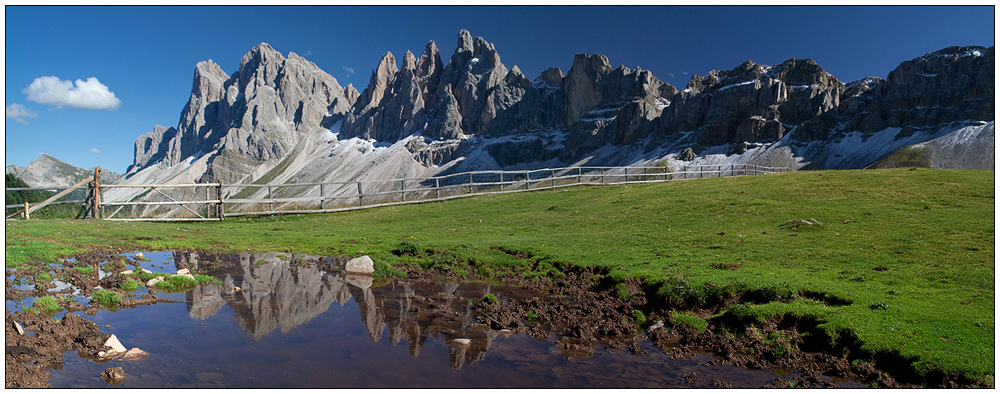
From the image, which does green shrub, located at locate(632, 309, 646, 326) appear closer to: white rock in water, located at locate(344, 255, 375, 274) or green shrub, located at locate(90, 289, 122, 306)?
white rock in water, located at locate(344, 255, 375, 274)

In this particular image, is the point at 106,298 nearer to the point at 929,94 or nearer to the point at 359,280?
the point at 359,280

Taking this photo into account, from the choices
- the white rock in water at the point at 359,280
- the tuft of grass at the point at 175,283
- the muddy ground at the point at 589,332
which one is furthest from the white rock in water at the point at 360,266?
the muddy ground at the point at 589,332

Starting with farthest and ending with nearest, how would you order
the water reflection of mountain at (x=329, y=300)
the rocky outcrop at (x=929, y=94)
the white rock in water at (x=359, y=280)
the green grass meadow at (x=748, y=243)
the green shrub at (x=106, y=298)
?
the rocky outcrop at (x=929, y=94)
the white rock in water at (x=359, y=280)
the green shrub at (x=106, y=298)
the water reflection of mountain at (x=329, y=300)
the green grass meadow at (x=748, y=243)

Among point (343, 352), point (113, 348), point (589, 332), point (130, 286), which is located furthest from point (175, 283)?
point (589, 332)

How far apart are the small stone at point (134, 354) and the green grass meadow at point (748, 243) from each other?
7.34 m

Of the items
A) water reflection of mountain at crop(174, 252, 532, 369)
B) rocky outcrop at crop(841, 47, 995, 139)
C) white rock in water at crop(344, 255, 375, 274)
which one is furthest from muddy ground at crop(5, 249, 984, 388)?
rocky outcrop at crop(841, 47, 995, 139)

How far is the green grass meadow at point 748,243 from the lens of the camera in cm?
881

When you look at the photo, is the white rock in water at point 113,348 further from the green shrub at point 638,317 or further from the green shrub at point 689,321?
the green shrub at point 689,321

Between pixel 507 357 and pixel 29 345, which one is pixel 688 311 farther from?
pixel 29 345

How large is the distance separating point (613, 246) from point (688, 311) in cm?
613

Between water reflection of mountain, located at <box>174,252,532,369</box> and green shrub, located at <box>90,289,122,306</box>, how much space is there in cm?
131

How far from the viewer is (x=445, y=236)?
67.9ft

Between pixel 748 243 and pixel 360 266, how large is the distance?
41.3 ft

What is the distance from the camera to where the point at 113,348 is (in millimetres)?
7457
